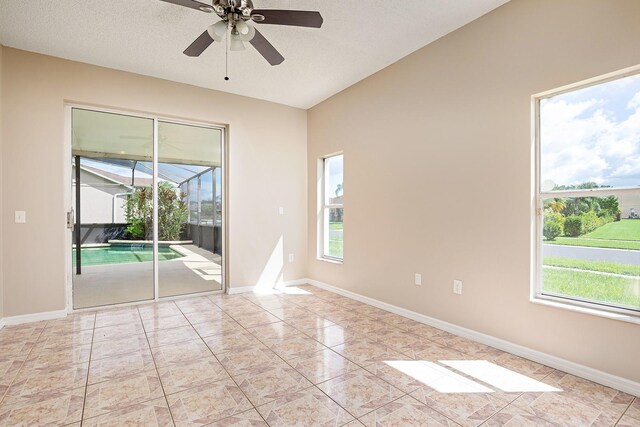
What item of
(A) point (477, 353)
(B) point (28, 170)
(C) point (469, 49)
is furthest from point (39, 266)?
(C) point (469, 49)

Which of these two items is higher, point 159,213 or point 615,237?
point 159,213

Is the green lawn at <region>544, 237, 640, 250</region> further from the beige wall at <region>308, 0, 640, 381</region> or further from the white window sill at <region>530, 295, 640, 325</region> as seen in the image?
the white window sill at <region>530, 295, 640, 325</region>

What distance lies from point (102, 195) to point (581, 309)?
4.86 meters

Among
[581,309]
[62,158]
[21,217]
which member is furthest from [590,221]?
[21,217]

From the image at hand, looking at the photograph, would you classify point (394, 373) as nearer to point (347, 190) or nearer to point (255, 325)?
point (255, 325)

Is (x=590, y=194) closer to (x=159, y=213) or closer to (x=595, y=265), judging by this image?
(x=595, y=265)

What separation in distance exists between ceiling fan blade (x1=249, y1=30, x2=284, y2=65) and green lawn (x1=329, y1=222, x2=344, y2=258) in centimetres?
247

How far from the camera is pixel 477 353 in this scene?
8.64ft

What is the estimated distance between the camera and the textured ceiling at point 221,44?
8.68ft

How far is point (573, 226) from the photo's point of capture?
2.39m

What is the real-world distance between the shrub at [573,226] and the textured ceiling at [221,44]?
1.83 m

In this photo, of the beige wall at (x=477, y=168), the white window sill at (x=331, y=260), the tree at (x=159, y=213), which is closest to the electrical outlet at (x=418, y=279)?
the beige wall at (x=477, y=168)

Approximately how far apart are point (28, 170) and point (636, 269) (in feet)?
17.5

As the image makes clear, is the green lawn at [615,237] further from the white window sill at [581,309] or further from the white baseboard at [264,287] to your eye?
the white baseboard at [264,287]
